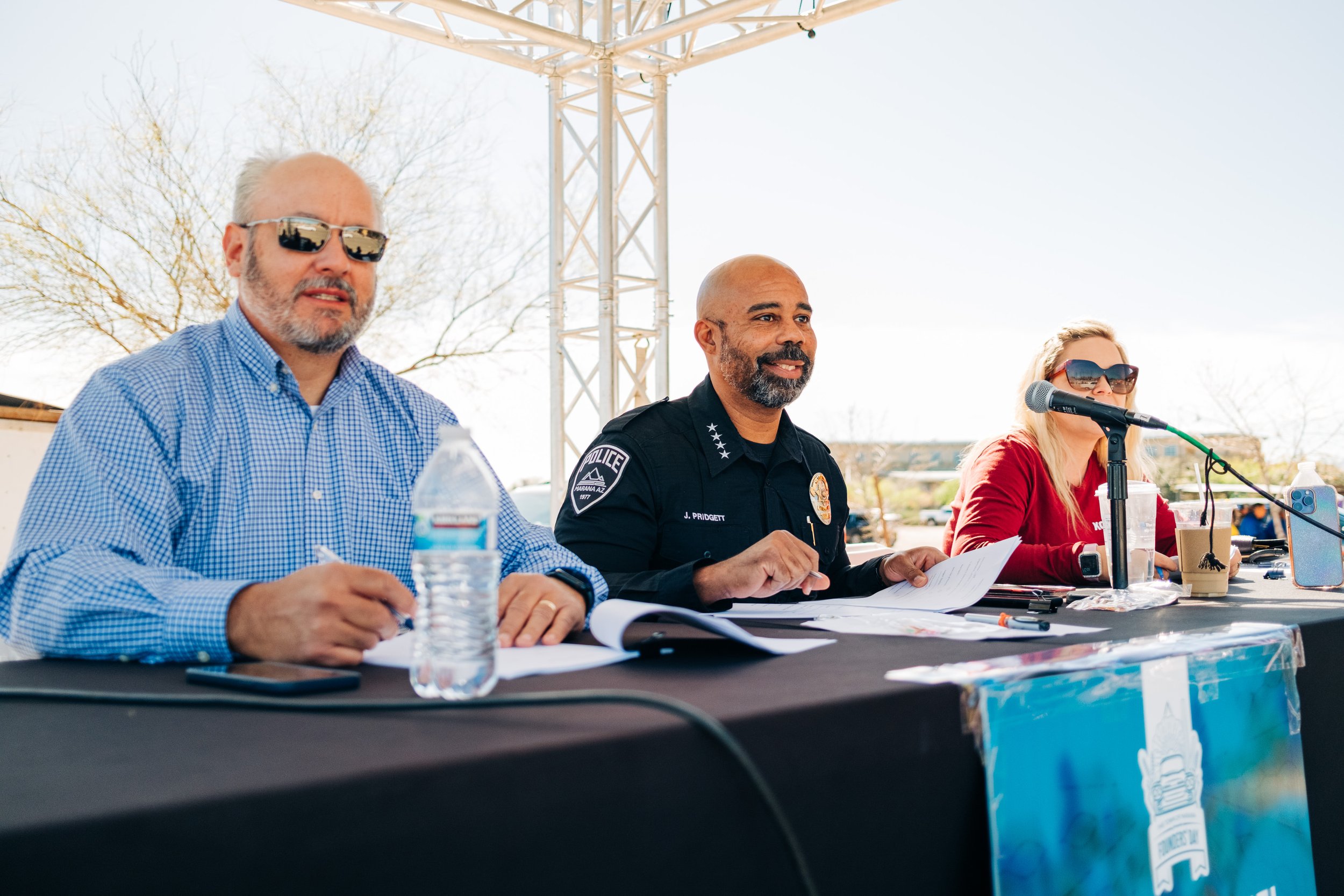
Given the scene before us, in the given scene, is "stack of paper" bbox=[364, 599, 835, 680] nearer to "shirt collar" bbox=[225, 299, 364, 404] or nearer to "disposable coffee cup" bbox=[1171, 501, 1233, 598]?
"shirt collar" bbox=[225, 299, 364, 404]

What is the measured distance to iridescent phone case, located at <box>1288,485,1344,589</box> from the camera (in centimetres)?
181

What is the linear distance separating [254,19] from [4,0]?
4.76ft

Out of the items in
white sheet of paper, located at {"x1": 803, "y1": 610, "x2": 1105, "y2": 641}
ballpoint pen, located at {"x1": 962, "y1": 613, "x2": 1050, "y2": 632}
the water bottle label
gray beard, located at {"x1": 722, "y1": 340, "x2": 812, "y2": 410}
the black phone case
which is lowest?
ballpoint pen, located at {"x1": 962, "y1": 613, "x2": 1050, "y2": 632}

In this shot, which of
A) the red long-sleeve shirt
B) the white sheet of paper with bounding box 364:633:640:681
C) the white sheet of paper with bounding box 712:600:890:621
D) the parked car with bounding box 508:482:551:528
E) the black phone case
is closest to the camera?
the black phone case

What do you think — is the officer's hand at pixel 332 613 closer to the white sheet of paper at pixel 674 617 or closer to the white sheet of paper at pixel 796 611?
the white sheet of paper at pixel 674 617

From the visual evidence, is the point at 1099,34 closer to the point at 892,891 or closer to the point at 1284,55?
the point at 1284,55

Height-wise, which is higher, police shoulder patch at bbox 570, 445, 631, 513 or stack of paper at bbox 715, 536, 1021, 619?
police shoulder patch at bbox 570, 445, 631, 513

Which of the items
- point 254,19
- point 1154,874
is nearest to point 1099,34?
point 254,19

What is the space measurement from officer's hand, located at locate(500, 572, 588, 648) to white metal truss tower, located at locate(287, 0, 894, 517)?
4.86m

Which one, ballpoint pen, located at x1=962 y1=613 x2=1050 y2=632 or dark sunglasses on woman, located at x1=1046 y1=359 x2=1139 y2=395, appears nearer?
ballpoint pen, located at x1=962 y1=613 x2=1050 y2=632

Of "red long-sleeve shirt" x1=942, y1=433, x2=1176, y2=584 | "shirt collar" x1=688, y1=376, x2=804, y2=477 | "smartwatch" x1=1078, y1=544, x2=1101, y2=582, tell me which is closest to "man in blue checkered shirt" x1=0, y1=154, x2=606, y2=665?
"shirt collar" x1=688, y1=376, x2=804, y2=477

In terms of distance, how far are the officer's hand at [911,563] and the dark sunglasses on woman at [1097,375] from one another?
931 mm

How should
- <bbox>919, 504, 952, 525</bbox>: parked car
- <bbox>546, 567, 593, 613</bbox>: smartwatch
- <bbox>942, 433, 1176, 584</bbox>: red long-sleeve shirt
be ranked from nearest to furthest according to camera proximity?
<bbox>546, 567, 593, 613</bbox>: smartwatch
<bbox>942, 433, 1176, 584</bbox>: red long-sleeve shirt
<bbox>919, 504, 952, 525</bbox>: parked car

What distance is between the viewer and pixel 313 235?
57.9 inches
